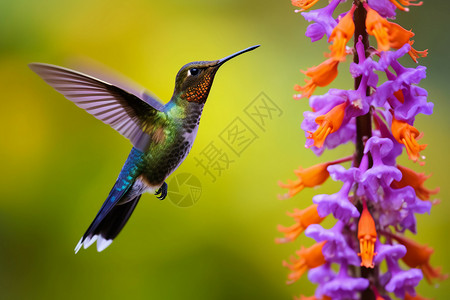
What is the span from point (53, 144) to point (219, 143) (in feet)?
4.30

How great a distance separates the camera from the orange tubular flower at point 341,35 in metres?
1.93

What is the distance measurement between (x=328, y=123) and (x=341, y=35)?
1.05ft

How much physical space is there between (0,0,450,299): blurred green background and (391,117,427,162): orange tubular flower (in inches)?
79.4

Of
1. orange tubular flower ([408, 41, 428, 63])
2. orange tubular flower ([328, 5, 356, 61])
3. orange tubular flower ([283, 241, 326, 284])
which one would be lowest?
orange tubular flower ([283, 241, 326, 284])

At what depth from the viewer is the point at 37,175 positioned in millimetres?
4066

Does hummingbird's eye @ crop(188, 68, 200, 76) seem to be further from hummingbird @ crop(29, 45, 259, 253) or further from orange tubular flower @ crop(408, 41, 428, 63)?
orange tubular flower @ crop(408, 41, 428, 63)

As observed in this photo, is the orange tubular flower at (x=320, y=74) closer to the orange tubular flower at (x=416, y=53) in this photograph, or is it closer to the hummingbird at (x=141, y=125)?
the orange tubular flower at (x=416, y=53)

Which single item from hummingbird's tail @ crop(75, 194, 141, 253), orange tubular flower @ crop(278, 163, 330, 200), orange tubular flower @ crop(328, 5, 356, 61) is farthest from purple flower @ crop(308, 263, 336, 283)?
hummingbird's tail @ crop(75, 194, 141, 253)

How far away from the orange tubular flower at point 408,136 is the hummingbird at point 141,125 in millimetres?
754

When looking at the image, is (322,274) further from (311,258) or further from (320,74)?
(320,74)

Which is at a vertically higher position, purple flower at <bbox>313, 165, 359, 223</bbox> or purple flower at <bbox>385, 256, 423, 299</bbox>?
purple flower at <bbox>313, 165, 359, 223</bbox>

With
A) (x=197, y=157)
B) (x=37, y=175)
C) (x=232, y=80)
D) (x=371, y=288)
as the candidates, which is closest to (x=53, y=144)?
(x=37, y=175)

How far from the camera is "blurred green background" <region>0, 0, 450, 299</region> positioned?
12.8 feet

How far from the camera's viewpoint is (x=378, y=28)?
6.21 ft
